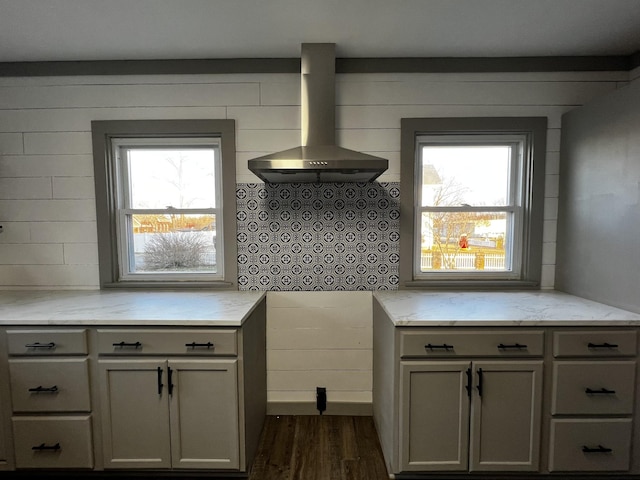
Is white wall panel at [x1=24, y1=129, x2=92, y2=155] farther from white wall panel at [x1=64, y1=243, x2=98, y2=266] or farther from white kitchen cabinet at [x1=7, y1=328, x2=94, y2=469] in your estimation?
white kitchen cabinet at [x1=7, y1=328, x2=94, y2=469]

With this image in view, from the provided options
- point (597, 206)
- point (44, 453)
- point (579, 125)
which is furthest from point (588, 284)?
point (44, 453)

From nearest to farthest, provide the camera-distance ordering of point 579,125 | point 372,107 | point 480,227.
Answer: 1. point 579,125
2. point 372,107
3. point 480,227

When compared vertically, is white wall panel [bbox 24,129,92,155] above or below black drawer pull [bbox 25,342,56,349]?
above

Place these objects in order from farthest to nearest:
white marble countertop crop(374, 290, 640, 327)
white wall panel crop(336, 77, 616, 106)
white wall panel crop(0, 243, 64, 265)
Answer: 1. white wall panel crop(0, 243, 64, 265)
2. white wall panel crop(336, 77, 616, 106)
3. white marble countertop crop(374, 290, 640, 327)

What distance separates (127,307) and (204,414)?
0.77m

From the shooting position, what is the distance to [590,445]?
5.13 ft

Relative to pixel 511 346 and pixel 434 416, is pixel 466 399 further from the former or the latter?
pixel 511 346

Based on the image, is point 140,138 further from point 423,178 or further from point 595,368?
point 595,368

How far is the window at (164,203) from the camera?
212 centimetres

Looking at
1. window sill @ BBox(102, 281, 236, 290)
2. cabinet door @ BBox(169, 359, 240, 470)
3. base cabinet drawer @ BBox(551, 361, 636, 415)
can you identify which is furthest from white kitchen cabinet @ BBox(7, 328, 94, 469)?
base cabinet drawer @ BBox(551, 361, 636, 415)

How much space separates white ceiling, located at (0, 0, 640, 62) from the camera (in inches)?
60.9

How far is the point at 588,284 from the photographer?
189 cm

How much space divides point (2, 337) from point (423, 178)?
8.90 ft

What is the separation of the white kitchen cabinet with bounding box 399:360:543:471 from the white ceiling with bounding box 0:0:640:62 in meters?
1.87
